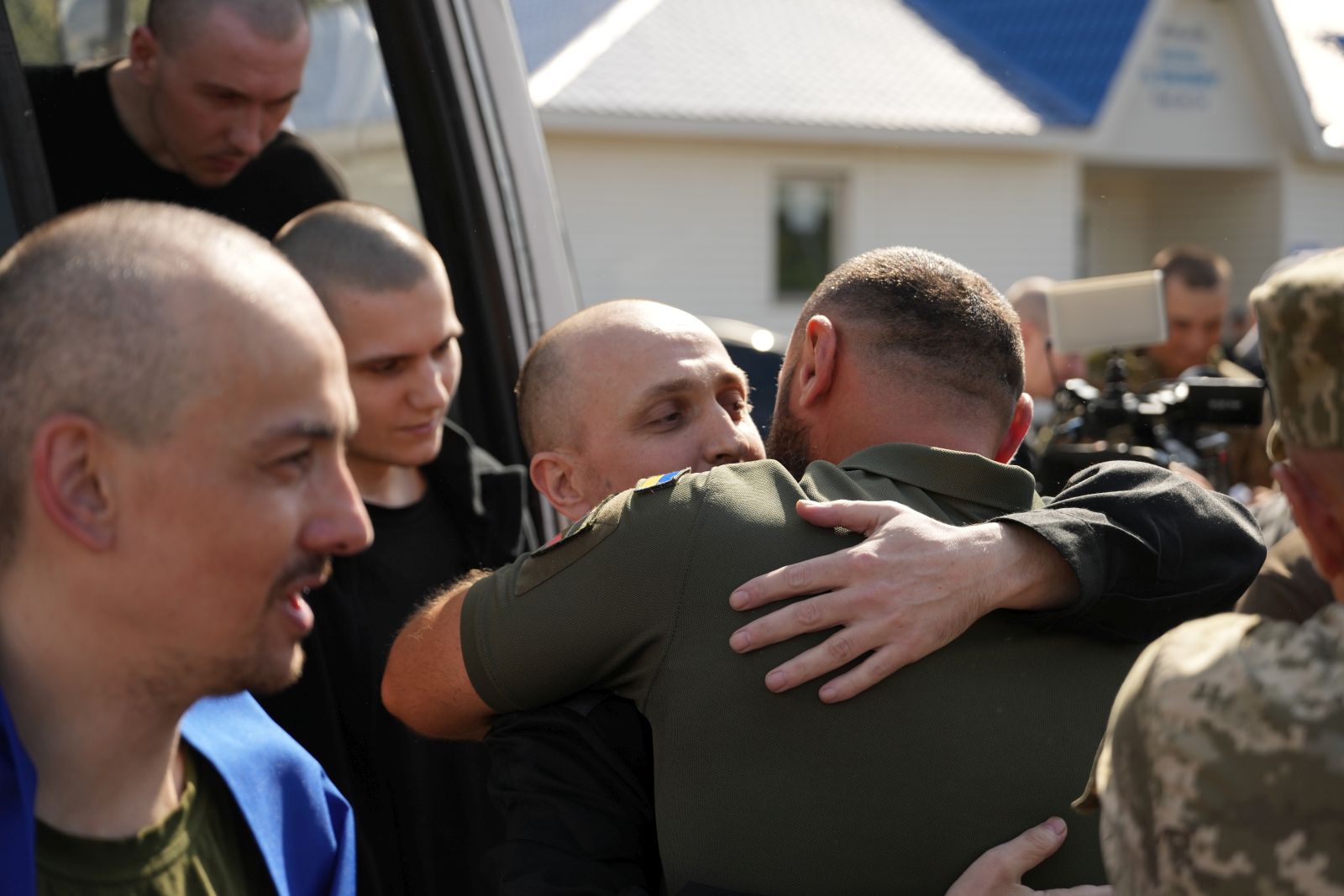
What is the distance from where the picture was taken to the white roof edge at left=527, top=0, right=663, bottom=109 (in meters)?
15.4

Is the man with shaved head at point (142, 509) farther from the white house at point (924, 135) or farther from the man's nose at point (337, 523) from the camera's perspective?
the white house at point (924, 135)

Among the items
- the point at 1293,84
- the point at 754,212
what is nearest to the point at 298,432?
the point at 754,212

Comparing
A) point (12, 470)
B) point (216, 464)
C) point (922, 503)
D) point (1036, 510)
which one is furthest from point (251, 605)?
point (1036, 510)

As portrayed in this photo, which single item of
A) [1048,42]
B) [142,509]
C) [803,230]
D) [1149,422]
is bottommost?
[803,230]

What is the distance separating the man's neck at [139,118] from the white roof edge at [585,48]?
38.1 feet

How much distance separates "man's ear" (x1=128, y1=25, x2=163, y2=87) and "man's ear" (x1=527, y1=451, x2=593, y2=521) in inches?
66.2

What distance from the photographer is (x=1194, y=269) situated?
21.2 feet

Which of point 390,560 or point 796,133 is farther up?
point 390,560

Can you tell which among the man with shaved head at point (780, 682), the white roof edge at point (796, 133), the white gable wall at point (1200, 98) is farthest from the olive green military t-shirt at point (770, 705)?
the white gable wall at point (1200, 98)

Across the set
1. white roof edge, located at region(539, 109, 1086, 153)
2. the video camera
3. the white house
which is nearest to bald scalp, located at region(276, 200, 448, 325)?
the video camera

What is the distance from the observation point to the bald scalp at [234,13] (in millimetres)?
3354

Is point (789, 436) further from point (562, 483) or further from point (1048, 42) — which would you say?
point (1048, 42)

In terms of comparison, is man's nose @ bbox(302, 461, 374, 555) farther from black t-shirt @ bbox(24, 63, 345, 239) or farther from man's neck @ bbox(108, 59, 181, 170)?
man's neck @ bbox(108, 59, 181, 170)

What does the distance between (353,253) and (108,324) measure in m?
1.54
